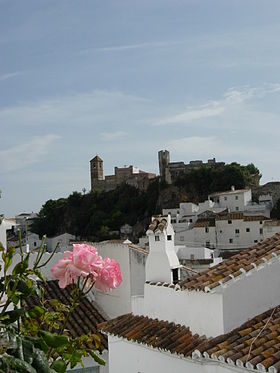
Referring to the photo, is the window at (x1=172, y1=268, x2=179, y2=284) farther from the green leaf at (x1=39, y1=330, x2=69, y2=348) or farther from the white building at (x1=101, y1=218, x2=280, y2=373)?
the green leaf at (x1=39, y1=330, x2=69, y2=348)

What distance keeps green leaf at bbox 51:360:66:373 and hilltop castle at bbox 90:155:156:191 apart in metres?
99.8


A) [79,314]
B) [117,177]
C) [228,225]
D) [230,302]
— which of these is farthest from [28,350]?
[117,177]

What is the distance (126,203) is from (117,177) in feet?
52.6

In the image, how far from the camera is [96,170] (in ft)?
397

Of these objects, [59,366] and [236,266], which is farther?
[236,266]

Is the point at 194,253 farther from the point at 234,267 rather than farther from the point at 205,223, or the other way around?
the point at 234,267

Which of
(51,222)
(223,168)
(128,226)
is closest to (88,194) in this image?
(51,222)

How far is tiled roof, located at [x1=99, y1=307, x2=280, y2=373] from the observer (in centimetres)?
577

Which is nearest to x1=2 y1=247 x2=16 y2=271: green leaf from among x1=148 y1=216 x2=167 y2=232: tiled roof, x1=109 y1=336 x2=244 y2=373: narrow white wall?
x1=109 y1=336 x2=244 y2=373: narrow white wall

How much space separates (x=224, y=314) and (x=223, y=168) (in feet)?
277

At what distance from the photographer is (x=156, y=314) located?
8.42 metres

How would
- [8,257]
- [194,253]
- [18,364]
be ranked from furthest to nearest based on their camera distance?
[194,253], [8,257], [18,364]

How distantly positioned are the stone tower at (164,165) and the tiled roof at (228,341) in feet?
298

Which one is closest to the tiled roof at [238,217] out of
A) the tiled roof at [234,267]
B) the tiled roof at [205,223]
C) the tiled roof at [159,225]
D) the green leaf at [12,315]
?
the tiled roof at [205,223]
